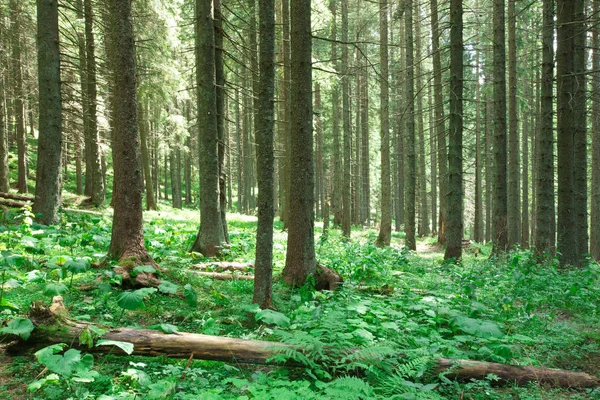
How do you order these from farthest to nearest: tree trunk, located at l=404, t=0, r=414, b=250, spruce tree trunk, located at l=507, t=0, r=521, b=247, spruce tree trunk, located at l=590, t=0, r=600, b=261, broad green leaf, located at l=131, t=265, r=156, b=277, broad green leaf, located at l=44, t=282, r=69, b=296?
spruce tree trunk, located at l=590, t=0, r=600, b=261 < spruce tree trunk, located at l=507, t=0, r=521, b=247 < tree trunk, located at l=404, t=0, r=414, b=250 < broad green leaf, located at l=131, t=265, r=156, b=277 < broad green leaf, located at l=44, t=282, r=69, b=296

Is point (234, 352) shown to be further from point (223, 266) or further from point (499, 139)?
point (499, 139)

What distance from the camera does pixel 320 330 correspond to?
4406 millimetres

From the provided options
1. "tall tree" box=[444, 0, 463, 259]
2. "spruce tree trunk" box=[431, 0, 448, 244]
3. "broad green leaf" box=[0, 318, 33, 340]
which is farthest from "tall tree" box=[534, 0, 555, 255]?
"broad green leaf" box=[0, 318, 33, 340]

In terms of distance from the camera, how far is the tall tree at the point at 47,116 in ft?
33.2

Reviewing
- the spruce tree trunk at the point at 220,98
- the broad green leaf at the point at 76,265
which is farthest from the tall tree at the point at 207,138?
the broad green leaf at the point at 76,265

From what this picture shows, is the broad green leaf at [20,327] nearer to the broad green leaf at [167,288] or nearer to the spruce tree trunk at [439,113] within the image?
the broad green leaf at [167,288]

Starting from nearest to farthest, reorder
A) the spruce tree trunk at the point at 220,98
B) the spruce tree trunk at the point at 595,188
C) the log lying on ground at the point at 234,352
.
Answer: the log lying on ground at the point at 234,352 < the spruce tree trunk at the point at 220,98 < the spruce tree trunk at the point at 595,188

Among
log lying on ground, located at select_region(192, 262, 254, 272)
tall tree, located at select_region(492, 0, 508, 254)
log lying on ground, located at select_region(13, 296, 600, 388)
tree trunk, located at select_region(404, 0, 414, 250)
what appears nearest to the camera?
log lying on ground, located at select_region(13, 296, 600, 388)

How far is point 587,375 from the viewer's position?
4.38m

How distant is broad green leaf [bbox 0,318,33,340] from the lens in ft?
12.7

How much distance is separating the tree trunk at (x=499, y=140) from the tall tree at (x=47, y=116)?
1205 centimetres

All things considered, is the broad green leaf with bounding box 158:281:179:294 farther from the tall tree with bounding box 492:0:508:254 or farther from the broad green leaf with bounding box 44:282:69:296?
the tall tree with bounding box 492:0:508:254

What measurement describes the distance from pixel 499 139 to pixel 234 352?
35.5ft

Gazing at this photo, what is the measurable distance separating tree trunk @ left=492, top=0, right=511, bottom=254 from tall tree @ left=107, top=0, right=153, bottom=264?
9.92 metres
